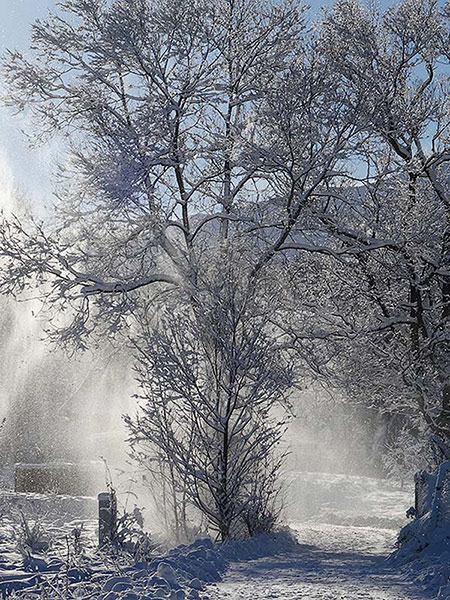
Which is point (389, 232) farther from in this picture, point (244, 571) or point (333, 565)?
point (244, 571)

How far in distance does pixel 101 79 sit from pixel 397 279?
19.1ft

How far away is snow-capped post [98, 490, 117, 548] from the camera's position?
23.6ft

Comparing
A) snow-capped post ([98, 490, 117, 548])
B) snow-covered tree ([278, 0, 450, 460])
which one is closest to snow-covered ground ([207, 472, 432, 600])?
snow-capped post ([98, 490, 117, 548])

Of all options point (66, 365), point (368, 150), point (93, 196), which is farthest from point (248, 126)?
point (66, 365)

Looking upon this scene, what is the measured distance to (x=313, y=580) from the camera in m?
5.77

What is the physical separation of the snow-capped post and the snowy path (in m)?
1.45

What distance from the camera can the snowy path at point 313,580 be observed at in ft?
16.4

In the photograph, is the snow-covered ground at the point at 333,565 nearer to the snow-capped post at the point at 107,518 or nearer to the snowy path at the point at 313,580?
the snowy path at the point at 313,580

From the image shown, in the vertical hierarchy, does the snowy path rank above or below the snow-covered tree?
below

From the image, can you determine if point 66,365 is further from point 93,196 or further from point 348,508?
point 93,196

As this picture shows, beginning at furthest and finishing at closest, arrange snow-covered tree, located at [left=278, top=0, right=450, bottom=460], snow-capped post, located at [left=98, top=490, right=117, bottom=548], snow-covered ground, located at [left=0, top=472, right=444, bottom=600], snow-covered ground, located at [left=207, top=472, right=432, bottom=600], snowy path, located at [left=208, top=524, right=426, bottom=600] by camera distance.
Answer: snow-covered tree, located at [left=278, top=0, right=450, bottom=460] < snow-capped post, located at [left=98, top=490, right=117, bottom=548] < snow-covered ground, located at [left=207, top=472, right=432, bottom=600] < snowy path, located at [left=208, top=524, right=426, bottom=600] < snow-covered ground, located at [left=0, top=472, right=444, bottom=600]

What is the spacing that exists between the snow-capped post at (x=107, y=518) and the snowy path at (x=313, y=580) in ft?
4.77

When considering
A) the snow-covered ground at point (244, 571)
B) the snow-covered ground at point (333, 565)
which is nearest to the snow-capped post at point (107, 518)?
the snow-covered ground at point (244, 571)

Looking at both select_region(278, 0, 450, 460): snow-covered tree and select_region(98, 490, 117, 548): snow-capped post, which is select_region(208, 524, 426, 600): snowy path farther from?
select_region(278, 0, 450, 460): snow-covered tree
